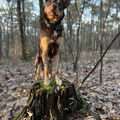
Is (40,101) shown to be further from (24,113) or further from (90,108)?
(90,108)

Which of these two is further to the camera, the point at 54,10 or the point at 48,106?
the point at 48,106

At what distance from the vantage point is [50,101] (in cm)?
200

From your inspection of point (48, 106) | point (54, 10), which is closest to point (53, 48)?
point (54, 10)

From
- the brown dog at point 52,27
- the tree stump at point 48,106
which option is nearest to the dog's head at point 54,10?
the brown dog at point 52,27

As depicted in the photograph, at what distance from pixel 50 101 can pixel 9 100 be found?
189 cm

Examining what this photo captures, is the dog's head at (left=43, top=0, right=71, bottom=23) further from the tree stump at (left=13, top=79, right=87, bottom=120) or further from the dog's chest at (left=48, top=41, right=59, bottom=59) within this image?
the tree stump at (left=13, top=79, right=87, bottom=120)

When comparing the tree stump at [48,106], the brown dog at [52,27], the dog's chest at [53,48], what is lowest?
the tree stump at [48,106]

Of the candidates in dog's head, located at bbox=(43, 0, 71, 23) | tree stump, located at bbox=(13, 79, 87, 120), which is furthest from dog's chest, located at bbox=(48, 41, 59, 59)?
tree stump, located at bbox=(13, 79, 87, 120)

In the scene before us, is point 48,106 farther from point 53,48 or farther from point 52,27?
point 52,27

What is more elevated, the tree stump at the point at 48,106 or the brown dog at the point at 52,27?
the brown dog at the point at 52,27

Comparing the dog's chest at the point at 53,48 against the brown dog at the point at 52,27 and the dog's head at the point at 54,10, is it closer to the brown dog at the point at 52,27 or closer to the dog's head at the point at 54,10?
the brown dog at the point at 52,27

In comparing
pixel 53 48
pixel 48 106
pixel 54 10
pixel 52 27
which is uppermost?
pixel 54 10

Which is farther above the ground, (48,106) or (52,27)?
(52,27)

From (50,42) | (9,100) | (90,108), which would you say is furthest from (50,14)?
(9,100)
